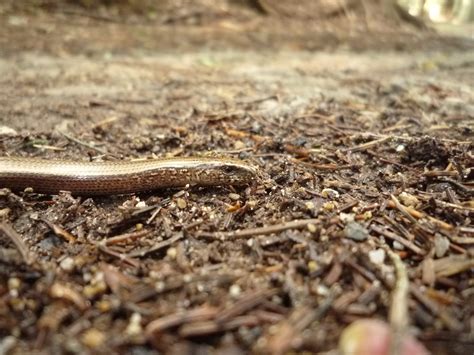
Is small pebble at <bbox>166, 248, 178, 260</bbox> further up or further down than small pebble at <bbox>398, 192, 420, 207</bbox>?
further down

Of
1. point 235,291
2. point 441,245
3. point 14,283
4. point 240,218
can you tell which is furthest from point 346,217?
point 14,283

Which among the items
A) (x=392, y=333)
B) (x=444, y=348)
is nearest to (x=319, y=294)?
(x=392, y=333)

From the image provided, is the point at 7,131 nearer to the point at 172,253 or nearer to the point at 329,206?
the point at 172,253

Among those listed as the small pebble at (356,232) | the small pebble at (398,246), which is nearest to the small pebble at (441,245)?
the small pebble at (398,246)

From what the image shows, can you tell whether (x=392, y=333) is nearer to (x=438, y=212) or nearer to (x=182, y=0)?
(x=438, y=212)

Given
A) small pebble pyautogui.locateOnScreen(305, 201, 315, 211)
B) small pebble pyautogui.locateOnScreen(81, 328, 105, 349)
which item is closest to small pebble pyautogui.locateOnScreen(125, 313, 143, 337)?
small pebble pyautogui.locateOnScreen(81, 328, 105, 349)

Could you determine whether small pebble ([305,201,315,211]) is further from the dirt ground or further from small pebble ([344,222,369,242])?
small pebble ([344,222,369,242])
